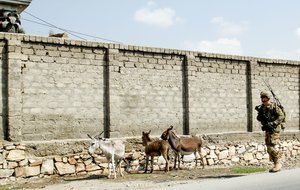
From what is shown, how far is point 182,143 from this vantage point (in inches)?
564

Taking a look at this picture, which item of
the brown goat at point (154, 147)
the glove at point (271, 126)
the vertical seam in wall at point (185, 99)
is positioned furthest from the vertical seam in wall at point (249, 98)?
the glove at point (271, 126)

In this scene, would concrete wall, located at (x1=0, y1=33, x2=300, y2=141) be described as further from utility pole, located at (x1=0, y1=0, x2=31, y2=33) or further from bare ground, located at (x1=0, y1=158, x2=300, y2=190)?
utility pole, located at (x1=0, y1=0, x2=31, y2=33)

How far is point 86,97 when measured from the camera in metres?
13.5

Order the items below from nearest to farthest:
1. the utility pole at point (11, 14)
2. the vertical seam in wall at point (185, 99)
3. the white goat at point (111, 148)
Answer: the white goat at point (111, 148) < the vertical seam in wall at point (185, 99) < the utility pole at point (11, 14)

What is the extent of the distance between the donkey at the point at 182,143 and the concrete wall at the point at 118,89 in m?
0.89

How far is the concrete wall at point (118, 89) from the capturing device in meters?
12.4

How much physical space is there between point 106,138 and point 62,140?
1.35 m

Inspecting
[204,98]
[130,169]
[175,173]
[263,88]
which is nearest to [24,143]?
[130,169]

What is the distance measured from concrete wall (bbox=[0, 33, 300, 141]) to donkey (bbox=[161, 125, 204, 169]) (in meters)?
0.89

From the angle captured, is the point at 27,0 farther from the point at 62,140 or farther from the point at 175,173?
the point at 175,173

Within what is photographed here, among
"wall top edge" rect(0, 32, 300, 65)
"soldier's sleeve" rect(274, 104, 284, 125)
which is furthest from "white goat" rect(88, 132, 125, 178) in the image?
"soldier's sleeve" rect(274, 104, 284, 125)

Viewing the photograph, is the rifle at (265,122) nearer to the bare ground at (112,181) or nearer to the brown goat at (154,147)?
the bare ground at (112,181)

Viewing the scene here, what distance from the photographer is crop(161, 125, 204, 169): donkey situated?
46.0ft

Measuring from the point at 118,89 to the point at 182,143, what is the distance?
243 centimetres
